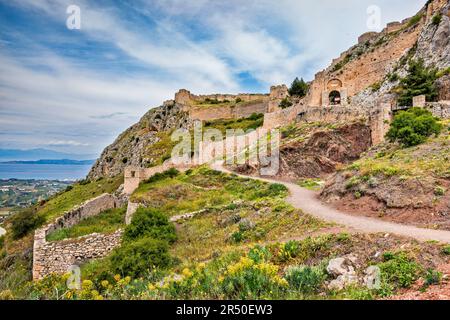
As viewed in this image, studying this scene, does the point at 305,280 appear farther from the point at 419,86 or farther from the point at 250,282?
the point at 419,86

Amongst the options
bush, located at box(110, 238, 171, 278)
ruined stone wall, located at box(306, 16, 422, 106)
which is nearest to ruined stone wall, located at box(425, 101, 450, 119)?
ruined stone wall, located at box(306, 16, 422, 106)

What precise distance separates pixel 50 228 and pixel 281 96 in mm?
43718

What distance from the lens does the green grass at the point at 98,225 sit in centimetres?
1630

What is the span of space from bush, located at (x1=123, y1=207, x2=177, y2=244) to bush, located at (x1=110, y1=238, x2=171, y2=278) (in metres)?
2.49

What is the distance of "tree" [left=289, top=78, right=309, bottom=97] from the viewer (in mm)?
53438

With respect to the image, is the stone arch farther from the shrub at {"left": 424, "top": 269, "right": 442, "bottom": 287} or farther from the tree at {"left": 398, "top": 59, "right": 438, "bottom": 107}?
the shrub at {"left": 424, "top": 269, "right": 442, "bottom": 287}

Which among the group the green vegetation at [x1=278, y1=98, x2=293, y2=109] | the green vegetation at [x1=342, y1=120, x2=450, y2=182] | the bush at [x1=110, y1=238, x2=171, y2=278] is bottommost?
the bush at [x1=110, y1=238, x2=171, y2=278]

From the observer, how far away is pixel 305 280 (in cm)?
511

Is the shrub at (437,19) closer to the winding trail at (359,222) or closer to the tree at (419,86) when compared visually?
the tree at (419,86)

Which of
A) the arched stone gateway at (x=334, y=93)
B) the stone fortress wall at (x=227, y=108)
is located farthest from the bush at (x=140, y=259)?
the stone fortress wall at (x=227, y=108)

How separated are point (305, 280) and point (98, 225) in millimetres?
16927

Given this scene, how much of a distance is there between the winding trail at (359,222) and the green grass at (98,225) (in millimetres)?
9572
